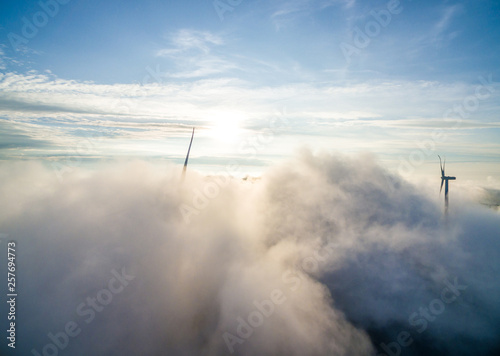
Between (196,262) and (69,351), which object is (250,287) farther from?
(69,351)

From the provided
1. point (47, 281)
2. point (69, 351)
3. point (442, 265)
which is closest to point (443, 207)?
point (442, 265)

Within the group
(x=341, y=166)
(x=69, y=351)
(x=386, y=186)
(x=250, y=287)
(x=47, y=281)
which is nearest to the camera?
(x=69, y=351)
